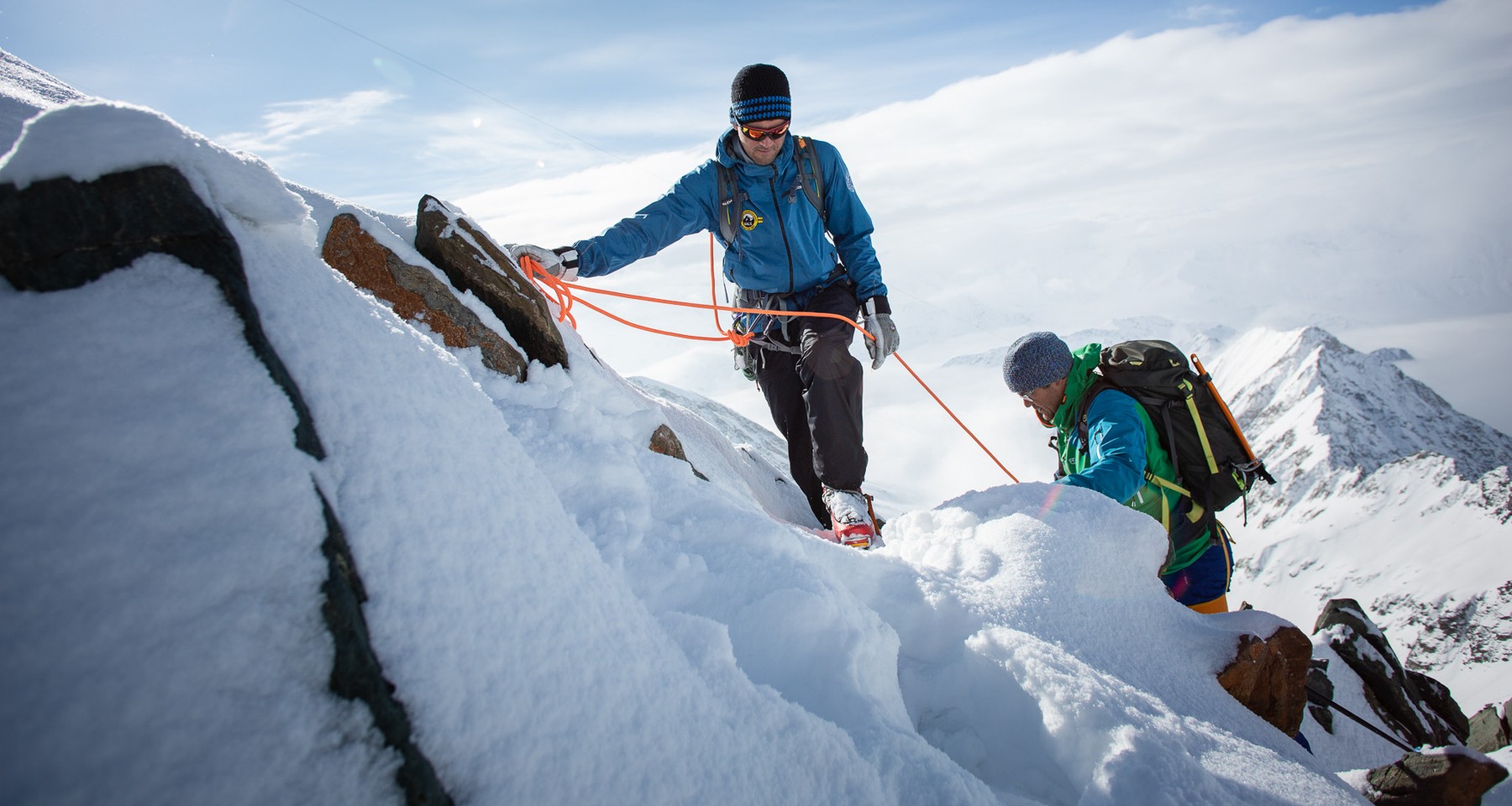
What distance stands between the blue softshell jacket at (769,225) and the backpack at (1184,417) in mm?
1967

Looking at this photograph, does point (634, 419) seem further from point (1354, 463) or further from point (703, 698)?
point (1354, 463)

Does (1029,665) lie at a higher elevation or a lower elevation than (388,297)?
lower

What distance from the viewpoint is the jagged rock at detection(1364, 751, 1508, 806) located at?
3.63 meters

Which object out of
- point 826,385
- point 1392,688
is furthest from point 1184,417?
point 1392,688

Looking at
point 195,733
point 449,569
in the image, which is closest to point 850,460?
point 449,569

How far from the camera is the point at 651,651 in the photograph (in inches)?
78.7

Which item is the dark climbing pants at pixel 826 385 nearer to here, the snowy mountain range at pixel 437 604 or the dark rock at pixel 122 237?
the snowy mountain range at pixel 437 604

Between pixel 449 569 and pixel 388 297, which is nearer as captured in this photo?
pixel 449 569

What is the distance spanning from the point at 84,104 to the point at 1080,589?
419 cm

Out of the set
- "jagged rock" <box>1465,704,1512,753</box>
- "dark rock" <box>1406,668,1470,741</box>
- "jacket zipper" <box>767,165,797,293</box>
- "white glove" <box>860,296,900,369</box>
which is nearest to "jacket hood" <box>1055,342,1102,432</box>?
"white glove" <box>860,296,900,369</box>

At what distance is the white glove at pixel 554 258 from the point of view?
4.64m

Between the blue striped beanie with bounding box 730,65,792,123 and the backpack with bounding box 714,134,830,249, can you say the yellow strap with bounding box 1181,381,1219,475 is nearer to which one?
the backpack with bounding box 714,134,830,249

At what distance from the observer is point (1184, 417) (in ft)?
15.5

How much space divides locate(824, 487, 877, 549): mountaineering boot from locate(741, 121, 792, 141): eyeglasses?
8.87ft
